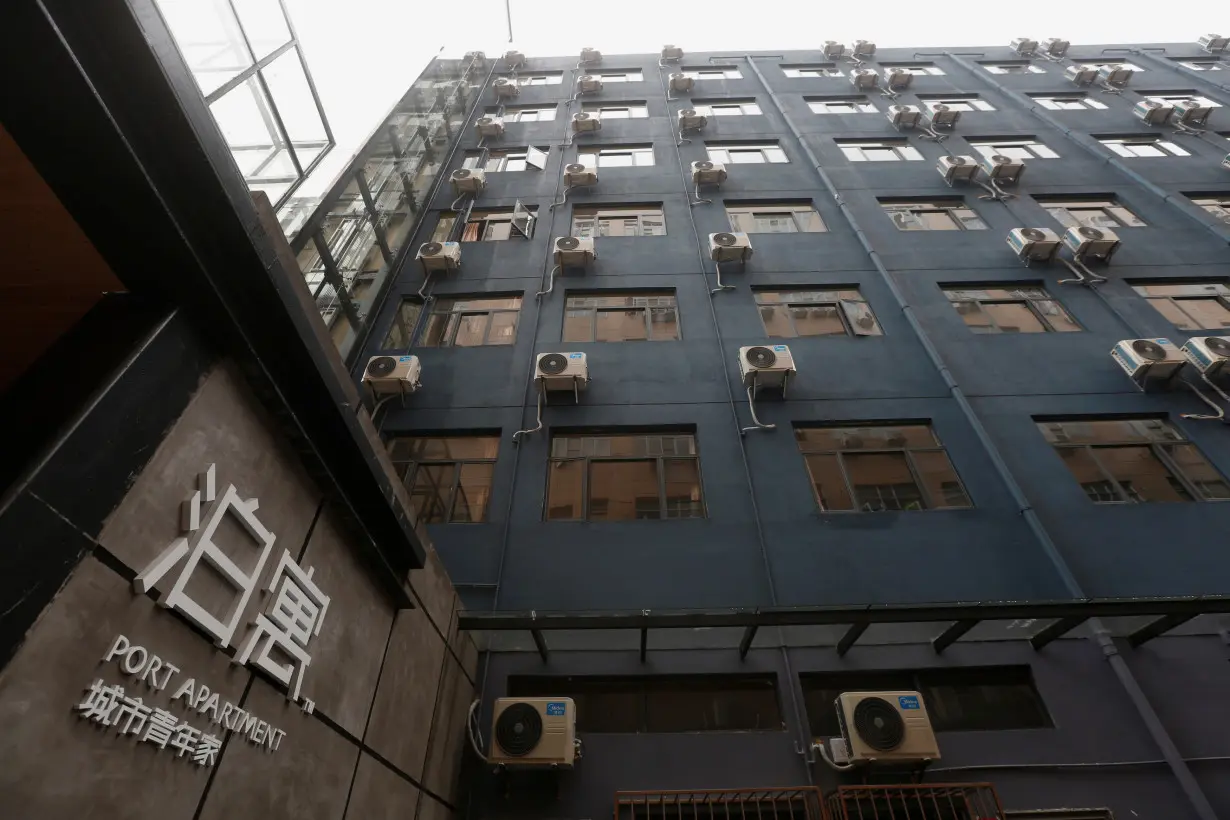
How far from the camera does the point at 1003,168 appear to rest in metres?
14.3

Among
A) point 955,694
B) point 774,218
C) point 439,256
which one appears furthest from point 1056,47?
point 955,694

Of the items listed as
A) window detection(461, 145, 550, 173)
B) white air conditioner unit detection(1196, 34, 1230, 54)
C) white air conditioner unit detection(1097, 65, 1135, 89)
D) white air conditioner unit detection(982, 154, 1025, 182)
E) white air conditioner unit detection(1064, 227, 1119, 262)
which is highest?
white air conditioner unit detection(1196, 34, 1230, 54)

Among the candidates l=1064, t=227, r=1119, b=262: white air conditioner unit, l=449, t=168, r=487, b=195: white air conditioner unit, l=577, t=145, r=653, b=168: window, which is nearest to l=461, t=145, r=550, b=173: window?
l=449, t=168, r=487, b=195: white air conditioner unit

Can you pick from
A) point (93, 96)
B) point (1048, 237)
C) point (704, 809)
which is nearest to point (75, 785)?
point (93, 96)

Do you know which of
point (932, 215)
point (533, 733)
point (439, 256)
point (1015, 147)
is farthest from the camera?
point (1015, 147)

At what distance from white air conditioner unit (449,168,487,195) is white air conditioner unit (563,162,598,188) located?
7.70ft

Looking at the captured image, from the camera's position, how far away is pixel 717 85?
66.3ft

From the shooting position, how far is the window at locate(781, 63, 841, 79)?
21.0 m

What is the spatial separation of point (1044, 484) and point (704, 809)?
7.07m

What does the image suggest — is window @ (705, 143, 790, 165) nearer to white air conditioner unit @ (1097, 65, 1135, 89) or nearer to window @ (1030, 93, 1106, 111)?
window @ (1030, 93, 1106, 111)

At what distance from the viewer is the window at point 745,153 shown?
16.5 meters

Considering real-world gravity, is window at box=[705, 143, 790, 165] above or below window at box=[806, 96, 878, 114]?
below

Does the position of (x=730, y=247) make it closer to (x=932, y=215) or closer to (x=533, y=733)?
(x=932, y=215)

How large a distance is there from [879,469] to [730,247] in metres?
5.82
